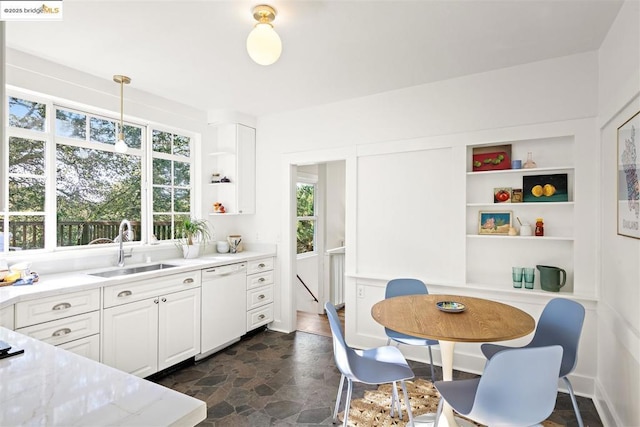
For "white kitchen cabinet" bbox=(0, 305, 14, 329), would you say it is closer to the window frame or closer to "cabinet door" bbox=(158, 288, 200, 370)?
"cabinet door" bbox=(158, 288, 200, 370)

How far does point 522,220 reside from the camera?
9.68ft

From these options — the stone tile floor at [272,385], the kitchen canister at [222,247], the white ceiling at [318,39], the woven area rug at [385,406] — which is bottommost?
the stone tile floor at [272,385]

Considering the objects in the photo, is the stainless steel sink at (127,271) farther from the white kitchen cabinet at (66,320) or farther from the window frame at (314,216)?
the window frame at (314,216)

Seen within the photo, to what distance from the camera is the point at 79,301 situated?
7.81 feet

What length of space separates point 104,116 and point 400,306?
10.5ft

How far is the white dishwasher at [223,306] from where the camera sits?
3.33m

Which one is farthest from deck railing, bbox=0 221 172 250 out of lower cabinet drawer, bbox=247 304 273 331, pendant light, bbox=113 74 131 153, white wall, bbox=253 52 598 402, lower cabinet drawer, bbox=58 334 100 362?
white wall, bbox=253 52 598 402

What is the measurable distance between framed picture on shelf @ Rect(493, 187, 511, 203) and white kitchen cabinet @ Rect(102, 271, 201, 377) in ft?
9.31

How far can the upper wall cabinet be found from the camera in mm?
4109

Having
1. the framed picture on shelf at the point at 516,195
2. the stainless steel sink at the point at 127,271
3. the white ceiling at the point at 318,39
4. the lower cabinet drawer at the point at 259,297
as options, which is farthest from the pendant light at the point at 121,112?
the framed picture on shelf at the point at 516,195

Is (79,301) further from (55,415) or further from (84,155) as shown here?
(55,415)

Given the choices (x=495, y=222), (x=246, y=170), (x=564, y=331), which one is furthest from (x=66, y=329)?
(x=495, y=222)

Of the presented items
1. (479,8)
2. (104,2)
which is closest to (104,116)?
(104,2)

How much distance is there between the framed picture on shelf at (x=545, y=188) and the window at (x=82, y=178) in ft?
11.6
